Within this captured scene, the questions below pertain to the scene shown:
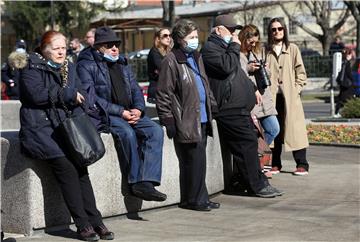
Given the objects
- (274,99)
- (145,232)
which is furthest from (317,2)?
(145,232)

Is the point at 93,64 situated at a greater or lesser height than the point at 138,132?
greater

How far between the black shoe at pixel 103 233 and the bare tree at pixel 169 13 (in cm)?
3114

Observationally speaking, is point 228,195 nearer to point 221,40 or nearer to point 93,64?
point 221,40

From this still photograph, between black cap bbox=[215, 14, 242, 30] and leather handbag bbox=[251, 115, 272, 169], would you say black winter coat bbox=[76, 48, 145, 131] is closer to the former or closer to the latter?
black cap bbox=[215, 14, 242, 30]

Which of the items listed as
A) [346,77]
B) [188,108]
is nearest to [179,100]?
[188,108]

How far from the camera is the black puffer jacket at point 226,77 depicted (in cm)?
948

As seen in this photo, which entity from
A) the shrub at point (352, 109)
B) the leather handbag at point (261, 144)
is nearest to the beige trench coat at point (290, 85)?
the leather handbag at point (261, 144)

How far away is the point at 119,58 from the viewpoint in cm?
867

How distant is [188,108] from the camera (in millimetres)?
8875

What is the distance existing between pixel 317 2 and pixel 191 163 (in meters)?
43.0

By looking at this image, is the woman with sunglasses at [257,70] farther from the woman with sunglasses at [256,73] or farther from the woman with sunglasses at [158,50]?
the woman with sunglasses at [158,50]

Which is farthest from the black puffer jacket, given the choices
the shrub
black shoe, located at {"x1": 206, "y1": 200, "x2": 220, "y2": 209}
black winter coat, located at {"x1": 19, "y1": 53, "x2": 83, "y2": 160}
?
the shrub

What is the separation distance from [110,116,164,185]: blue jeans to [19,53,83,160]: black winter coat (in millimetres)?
926

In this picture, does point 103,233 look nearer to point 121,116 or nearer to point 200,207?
point 121,116
